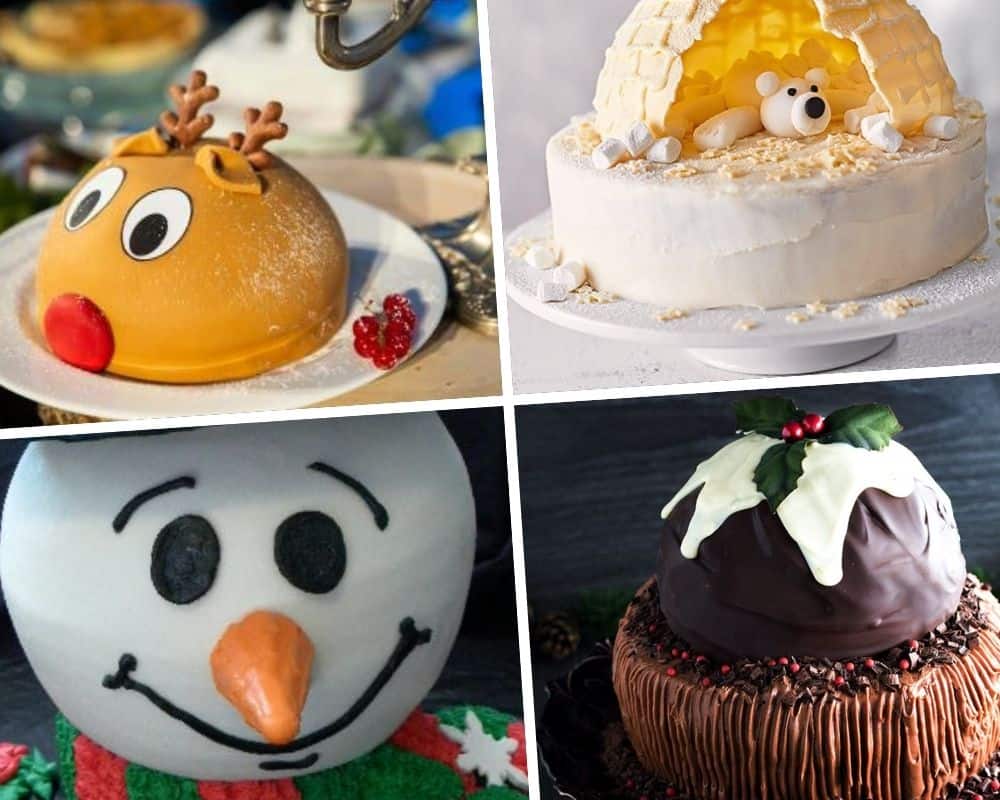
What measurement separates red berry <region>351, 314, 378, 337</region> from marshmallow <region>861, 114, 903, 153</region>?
643 mm

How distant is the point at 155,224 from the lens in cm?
165

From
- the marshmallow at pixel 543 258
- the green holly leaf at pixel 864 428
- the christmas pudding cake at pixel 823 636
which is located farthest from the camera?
the marshmallow at pixel 543 258

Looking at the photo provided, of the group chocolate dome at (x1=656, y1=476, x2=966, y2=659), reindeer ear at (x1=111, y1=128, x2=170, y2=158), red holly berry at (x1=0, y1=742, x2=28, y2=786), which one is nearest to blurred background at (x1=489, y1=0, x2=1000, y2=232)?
reindeer ear at (x1=111, y1=128, x2=170, y2=158)

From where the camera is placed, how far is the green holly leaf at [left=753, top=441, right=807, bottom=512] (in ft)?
4.95

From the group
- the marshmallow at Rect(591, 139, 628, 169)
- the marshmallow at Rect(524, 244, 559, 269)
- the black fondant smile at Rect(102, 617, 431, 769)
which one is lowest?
the black fondant smile at Rect(102, 617, 431, 769)

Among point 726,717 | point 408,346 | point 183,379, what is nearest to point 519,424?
point 408,346

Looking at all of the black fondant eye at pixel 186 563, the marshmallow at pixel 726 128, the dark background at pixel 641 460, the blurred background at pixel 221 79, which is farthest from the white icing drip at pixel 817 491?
the blurred background at pixel 221 79

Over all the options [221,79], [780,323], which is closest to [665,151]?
[780,323]

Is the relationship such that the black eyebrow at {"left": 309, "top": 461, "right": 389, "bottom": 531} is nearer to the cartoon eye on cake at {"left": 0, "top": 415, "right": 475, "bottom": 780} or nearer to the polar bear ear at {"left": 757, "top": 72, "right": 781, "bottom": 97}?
the cartoon eye on cake at {"left": 0, "top": 415, "right": 475, "bottom": 780}

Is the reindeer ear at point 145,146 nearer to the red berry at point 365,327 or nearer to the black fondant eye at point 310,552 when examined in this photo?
the red berry at point 365,327

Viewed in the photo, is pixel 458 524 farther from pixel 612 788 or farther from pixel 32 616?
pixel 32 616

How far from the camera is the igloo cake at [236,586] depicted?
1.50 meters

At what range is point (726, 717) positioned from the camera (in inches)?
58.3

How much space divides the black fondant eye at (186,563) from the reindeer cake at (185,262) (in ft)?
0.83
